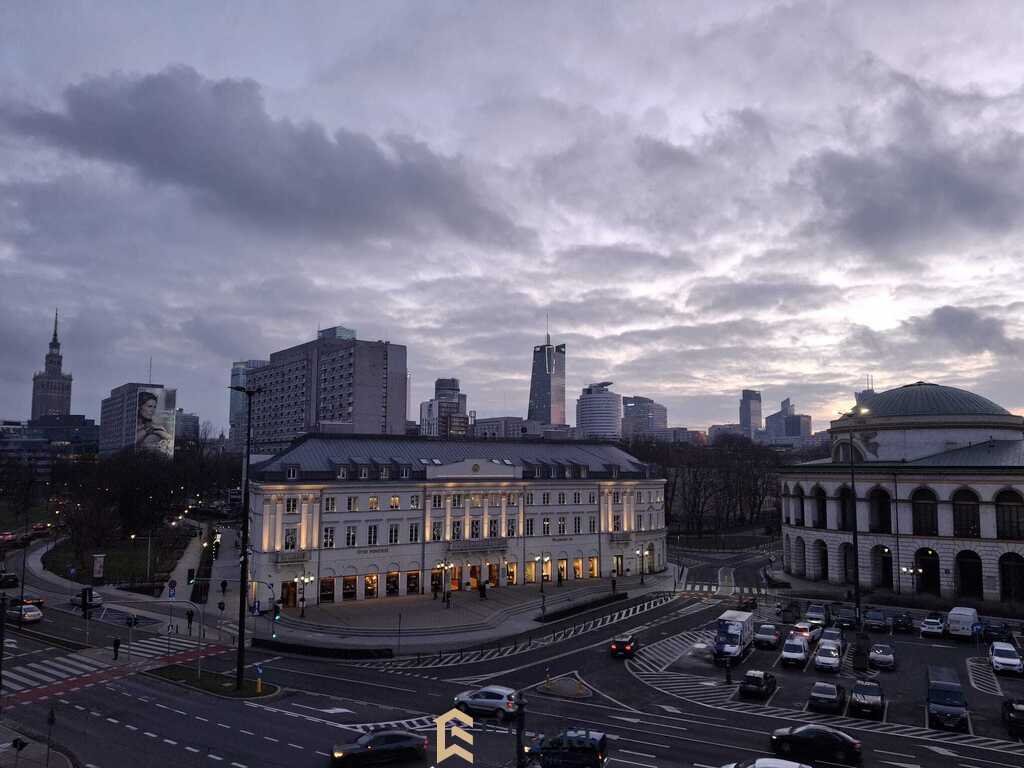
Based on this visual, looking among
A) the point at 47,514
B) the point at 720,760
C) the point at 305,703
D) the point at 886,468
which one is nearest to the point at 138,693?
the point at 305,703

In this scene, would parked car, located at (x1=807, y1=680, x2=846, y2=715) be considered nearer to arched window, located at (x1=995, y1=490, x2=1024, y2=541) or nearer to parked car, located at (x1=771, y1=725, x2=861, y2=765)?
parked car, located at (x1=771, y1=725, x2=861, y2=765)

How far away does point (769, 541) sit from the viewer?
12419cm

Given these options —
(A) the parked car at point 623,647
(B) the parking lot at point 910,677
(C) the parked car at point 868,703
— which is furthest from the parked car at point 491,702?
(C) the parked car at point 868,703

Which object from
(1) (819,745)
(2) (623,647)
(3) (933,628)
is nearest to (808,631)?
(3) (933,628)

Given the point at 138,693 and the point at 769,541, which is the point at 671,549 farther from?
the point at 138,693

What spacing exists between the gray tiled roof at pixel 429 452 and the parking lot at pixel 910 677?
120ft

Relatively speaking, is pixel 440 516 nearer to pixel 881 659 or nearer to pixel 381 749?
pixel 881 659

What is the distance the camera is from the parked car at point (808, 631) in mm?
53144

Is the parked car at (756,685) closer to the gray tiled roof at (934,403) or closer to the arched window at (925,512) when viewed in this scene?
the arched window at (925,512)

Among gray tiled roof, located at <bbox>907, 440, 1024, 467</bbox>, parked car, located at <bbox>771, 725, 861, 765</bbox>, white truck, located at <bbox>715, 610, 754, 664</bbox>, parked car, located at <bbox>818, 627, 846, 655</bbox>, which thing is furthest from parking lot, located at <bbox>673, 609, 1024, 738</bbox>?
gray tiled roof, located at <bbox>907, 440, 1024, 467</bbox>

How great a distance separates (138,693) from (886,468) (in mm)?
73314

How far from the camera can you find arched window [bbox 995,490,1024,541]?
224 ft

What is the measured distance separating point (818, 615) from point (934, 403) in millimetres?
37076

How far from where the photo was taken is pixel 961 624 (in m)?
54.7
